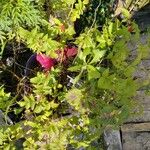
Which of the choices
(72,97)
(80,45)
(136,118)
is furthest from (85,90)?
(136,118)

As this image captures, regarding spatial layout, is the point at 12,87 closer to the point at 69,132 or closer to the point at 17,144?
the point at 17,144

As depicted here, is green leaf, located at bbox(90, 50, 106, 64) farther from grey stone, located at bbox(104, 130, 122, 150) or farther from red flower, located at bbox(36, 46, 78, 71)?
grey stone, located at bbox(104, 130, 122, 150)

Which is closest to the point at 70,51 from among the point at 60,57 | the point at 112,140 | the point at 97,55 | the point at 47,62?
the point at 60,57

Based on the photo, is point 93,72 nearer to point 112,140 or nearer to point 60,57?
point 60,57

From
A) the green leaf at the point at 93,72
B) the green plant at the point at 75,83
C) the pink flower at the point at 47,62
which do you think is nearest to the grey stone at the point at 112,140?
the green plant at the point at 75,83

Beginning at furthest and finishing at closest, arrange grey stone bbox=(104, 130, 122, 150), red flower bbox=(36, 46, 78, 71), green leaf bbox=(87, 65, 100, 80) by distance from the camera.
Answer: grey stone bbox=(104, 130, 122, 150)
red flower bbox=(36, 46, 78, 71)
green leaf bbox=(87, 65, 100, 80)

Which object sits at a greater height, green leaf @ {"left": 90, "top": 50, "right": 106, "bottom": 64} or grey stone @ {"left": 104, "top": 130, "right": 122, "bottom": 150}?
green leaf @ {"left": 90, "top": 50, "right": 106, "bottom": 64}

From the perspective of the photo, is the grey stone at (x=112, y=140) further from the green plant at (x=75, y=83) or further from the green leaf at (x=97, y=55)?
the green leaf at (x=97, y=55)

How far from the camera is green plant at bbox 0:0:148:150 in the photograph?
6.96 feet

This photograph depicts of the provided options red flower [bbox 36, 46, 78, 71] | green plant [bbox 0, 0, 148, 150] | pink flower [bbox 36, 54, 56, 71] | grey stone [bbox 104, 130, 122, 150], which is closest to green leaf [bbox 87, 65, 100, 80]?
green plant [bbox 0, 0, 148, 150]

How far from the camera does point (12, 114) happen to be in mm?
3021

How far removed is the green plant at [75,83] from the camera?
2121 millimetres

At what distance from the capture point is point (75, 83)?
7.47ft

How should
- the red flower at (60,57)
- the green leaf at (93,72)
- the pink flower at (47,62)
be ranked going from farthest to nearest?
the pink flower at (47,62), the red flower at (60,57), the green leaf at (93,72)
